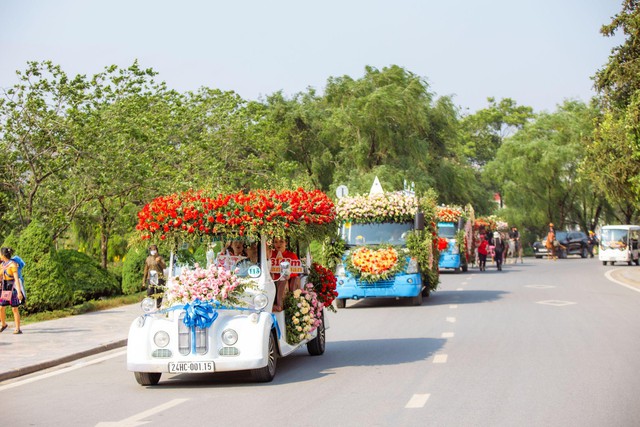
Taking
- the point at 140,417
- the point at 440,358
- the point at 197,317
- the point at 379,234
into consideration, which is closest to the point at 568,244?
the point at 379,234

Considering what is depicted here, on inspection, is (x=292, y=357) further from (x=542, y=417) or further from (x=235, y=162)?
(x=235, y=162)

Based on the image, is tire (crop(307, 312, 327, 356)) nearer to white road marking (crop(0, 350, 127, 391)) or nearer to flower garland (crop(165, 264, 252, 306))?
flower garland (crop(165, 264, 252, 306))

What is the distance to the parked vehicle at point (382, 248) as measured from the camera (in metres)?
23.1

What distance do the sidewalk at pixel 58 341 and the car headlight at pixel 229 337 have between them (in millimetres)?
3544

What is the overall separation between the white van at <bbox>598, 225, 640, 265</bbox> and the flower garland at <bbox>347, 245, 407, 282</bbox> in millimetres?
29841

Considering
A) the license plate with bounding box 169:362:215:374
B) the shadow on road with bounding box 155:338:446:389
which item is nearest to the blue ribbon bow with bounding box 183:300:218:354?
the license plate with bounding box 169:362:215:374

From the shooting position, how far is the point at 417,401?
9.98m

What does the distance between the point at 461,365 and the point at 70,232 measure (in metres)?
29.5

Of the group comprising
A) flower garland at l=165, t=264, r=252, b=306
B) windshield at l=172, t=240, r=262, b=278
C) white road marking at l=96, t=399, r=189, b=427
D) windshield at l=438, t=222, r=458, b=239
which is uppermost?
windshield at l=438, t=222, r=458, b=239

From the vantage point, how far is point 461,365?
12.8m

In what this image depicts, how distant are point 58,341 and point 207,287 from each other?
6.43 meters

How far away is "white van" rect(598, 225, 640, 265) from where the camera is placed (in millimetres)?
50531

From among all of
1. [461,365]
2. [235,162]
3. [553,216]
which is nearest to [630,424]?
[461,365]

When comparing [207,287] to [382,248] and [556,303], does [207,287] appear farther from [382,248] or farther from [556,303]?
[556,303]
